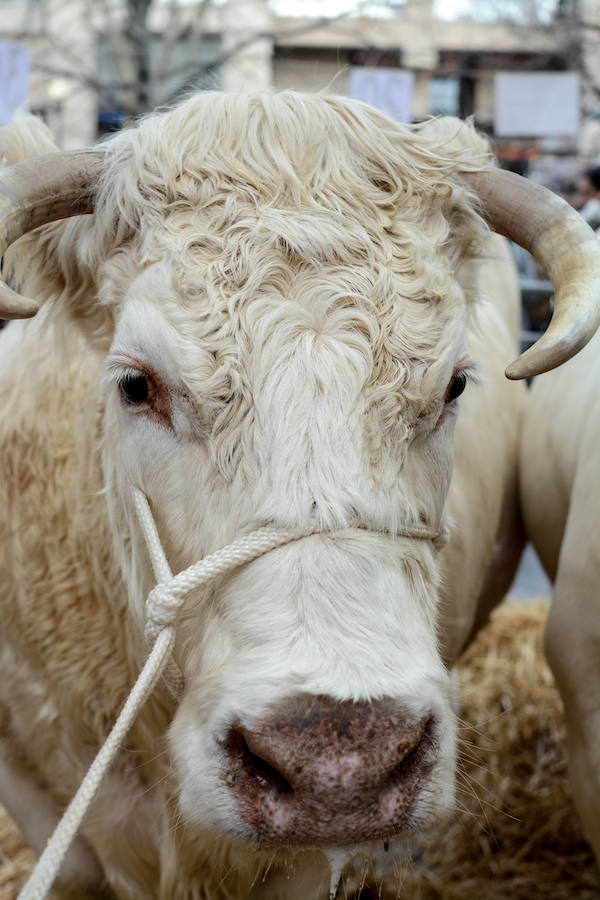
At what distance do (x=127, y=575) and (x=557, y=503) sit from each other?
1.62 m

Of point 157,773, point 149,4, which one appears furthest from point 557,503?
point 149,4

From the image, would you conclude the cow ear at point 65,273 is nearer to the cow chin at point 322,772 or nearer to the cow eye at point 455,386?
the cow eye at point 455,386

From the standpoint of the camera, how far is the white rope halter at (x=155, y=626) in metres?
1.51

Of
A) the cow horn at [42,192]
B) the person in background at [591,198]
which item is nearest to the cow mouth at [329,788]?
the cow horn at [42,192]

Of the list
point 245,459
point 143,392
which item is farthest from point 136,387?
point 245,459

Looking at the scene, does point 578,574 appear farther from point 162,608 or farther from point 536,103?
point 536,103

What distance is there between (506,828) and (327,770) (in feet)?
8.11

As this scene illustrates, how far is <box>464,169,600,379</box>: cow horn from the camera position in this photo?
172cm

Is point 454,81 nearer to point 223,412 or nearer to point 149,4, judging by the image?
point 149,4

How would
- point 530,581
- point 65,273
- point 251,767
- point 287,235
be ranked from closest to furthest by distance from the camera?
point 251,767
point 287,235
point 65,273
point 530,581

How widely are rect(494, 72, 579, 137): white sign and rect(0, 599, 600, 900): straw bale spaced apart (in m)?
3.76

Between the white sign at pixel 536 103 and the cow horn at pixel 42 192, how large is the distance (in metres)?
4.98

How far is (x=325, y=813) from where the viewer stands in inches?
56.6

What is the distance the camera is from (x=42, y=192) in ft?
6.37
